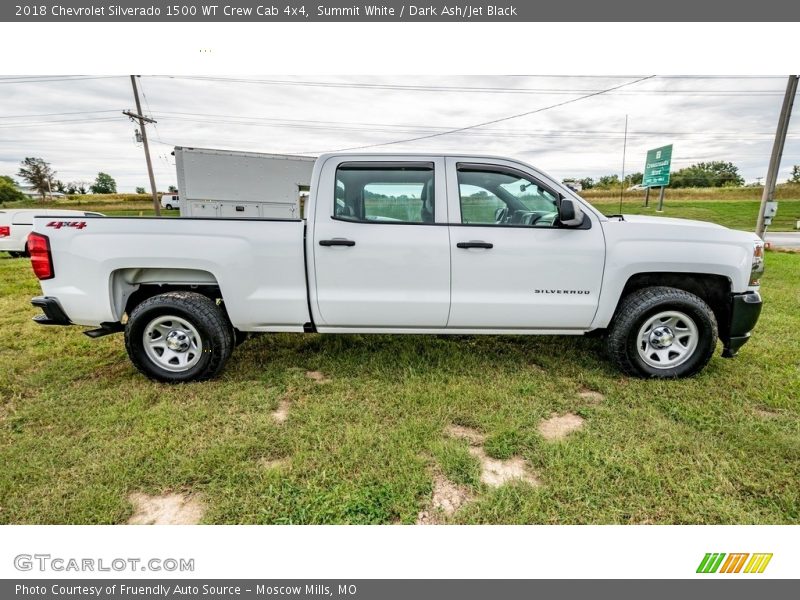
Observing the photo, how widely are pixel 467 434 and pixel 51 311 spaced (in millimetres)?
3371

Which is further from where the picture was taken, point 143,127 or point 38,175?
point 38,175

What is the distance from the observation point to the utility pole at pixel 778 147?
9242mm

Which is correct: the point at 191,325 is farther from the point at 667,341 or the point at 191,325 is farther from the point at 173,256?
the point at 667,341

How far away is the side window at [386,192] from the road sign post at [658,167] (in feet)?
88.2

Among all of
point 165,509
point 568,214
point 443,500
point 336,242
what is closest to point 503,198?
point 568,214

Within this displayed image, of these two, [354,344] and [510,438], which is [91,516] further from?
[354,344]

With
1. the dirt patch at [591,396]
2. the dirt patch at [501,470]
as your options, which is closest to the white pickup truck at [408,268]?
the dirt patch at [591,396]

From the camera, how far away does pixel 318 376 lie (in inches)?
145

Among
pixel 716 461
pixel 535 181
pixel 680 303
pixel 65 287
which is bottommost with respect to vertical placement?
pixel 716 461

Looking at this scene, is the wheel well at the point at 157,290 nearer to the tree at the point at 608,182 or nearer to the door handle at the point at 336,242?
the door handle at the point at 336,242

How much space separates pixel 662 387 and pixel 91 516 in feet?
12.9

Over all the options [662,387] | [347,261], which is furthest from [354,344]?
[662,387]

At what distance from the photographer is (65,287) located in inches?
129

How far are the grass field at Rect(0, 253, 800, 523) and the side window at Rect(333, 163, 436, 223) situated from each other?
1378mm
